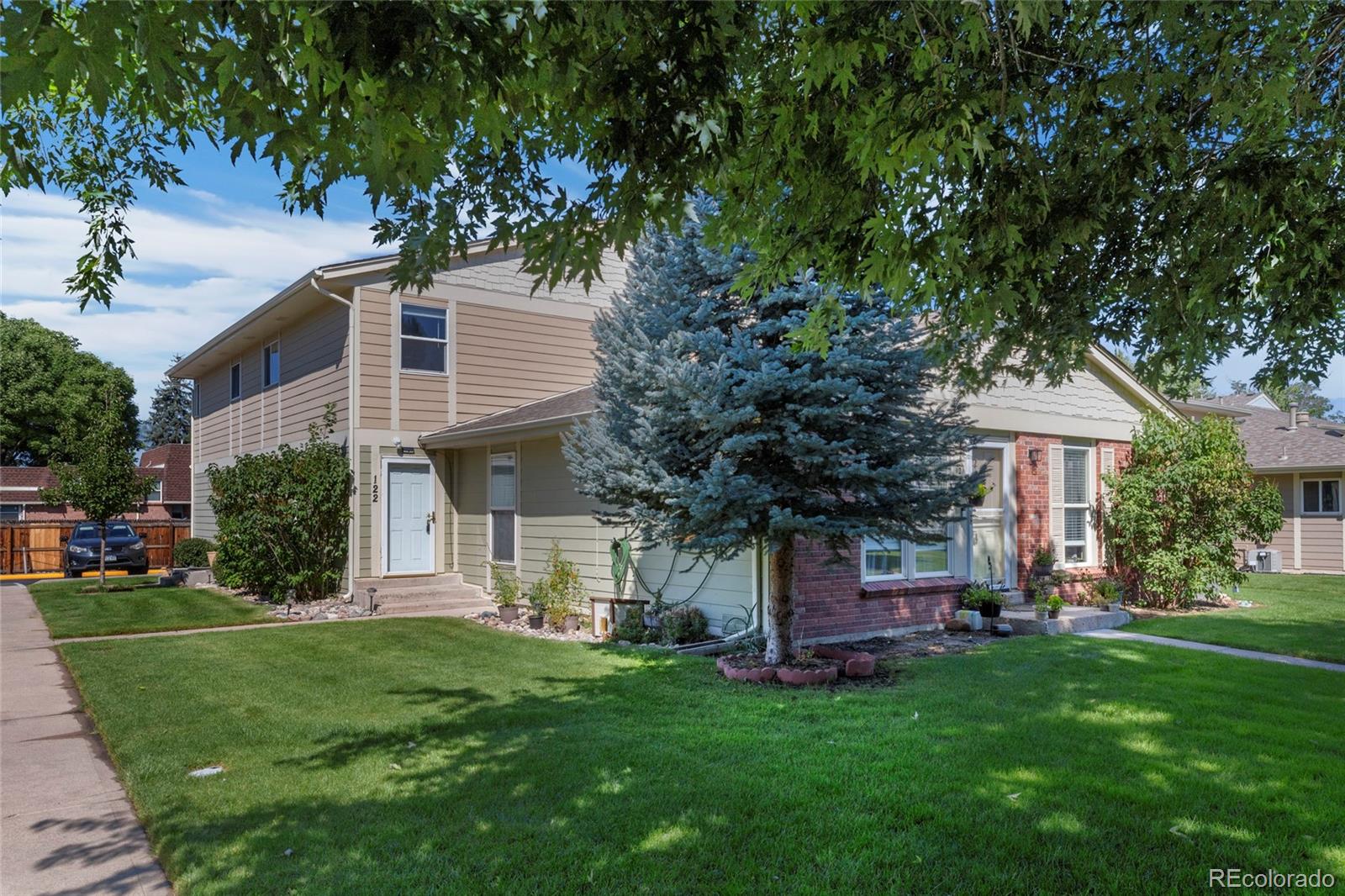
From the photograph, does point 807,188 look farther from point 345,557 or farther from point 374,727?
point 345,557

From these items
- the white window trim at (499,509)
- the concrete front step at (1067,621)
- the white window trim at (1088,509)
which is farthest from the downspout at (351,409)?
the white window trim at (1088,509)

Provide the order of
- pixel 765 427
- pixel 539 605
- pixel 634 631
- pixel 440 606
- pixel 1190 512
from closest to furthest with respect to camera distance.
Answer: pixel 765 427 → pixel 634 631 → pixel 539 605 → pixel 1190 512 → pixel 440 606

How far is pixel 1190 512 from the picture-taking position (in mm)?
13609

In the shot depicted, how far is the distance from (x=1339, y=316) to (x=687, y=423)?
537 cm

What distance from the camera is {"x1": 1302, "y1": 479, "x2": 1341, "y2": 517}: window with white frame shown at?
21.5 metres

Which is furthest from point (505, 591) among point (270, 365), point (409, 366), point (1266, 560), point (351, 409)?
point (1266, 560)

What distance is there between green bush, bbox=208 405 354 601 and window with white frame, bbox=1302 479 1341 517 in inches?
917

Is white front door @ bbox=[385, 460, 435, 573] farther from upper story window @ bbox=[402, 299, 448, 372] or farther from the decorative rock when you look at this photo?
the decorative rock

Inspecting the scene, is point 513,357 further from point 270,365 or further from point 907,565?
point 907,565

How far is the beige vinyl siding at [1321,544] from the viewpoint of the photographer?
69.7 feet

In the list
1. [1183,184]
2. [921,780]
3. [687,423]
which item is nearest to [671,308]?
[687,423]

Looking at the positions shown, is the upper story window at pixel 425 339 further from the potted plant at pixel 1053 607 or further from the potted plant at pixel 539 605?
the potted plant at pixel 1053 607

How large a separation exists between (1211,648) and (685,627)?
20.2ft

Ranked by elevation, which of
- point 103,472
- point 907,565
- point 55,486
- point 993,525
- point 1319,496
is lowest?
point 907,565
